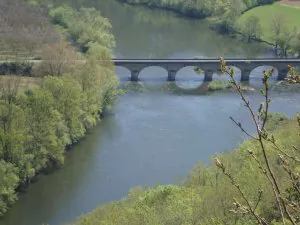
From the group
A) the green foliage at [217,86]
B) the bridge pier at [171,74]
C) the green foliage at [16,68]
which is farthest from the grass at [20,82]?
the green foliage at [217,86]

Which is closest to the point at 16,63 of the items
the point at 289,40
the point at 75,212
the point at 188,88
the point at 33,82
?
the point at 33,82

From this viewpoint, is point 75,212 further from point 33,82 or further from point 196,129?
point 33,82

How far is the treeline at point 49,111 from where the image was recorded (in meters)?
34.6

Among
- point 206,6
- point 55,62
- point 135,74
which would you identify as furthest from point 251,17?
point 55,62

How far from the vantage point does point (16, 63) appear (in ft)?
172

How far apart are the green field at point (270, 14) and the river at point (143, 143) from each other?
44.8 feet

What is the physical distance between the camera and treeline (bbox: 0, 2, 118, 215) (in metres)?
34.6

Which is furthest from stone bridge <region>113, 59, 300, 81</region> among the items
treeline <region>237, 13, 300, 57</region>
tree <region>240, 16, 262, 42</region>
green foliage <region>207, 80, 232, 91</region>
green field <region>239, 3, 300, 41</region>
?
green field <region>239, 3, 300, 41</region>

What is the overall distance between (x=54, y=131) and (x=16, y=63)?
16.2 m

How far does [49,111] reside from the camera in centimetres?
3838

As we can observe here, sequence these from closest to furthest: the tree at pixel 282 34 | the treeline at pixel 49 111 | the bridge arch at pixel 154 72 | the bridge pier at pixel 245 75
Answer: the treeline at pixel 49 111 < the bridge arch at pixel 154 72 < the bridge pier at pixel 245 75 < the tree at pixel 282 34

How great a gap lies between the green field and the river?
13656 mm

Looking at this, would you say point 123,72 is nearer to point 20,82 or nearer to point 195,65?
point 195,65

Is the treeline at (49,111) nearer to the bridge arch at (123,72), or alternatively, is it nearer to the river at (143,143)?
the river at (143,143)
